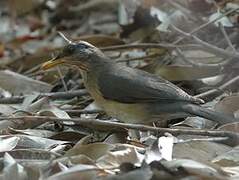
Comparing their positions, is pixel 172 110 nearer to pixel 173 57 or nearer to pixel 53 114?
pixel 53 114

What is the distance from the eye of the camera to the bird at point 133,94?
467 cm

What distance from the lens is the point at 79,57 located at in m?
5.37

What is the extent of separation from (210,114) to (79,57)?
1232 millimetres

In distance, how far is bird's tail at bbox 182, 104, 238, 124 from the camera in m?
4.44

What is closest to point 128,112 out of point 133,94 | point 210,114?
point 133,94

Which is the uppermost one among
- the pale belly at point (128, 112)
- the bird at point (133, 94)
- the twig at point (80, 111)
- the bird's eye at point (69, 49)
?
the bird's eye at point (69, 49)

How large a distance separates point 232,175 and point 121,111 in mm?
1373

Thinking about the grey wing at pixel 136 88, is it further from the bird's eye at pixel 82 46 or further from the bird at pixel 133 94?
the bird's eye at pixel 82 46

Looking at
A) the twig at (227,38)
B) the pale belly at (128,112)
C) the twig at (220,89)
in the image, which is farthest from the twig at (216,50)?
the pale belly at (128,112)

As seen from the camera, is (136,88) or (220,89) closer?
(136,88)

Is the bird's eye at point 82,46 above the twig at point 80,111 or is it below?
above

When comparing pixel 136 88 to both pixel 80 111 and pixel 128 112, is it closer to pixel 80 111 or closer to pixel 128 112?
pixel 128 112

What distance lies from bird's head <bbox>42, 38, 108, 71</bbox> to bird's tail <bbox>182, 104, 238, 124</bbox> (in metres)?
0.93

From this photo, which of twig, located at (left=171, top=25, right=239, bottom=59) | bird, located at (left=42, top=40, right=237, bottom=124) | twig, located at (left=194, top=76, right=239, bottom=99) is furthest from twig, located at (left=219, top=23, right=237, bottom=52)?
Answer: bird, located at (left=42, top=40, right=237, bottom=124)
